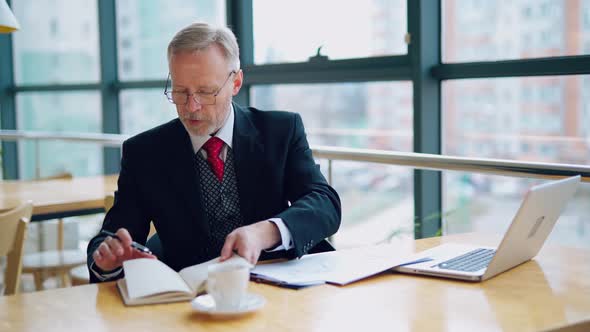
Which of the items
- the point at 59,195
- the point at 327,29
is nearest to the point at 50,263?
the point at 59,195

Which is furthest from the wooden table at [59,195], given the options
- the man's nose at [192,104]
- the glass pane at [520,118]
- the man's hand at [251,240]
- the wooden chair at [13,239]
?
the man's hand at [251,240]

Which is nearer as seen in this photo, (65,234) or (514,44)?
(514,44)

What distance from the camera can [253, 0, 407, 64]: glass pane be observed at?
354 cm

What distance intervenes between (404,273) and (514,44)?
1.72 m

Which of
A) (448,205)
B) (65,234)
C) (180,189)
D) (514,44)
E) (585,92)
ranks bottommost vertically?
(65,234)

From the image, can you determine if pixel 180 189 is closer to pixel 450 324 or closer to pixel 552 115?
pixel 450 324

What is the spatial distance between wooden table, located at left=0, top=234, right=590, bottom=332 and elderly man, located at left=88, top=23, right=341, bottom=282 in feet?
0.98

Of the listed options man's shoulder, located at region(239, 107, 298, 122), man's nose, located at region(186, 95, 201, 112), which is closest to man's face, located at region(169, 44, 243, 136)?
man's nose, located at region(186, 95, 201, 112)

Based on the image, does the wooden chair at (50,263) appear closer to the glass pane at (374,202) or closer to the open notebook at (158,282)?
the glass pane at (374,202)

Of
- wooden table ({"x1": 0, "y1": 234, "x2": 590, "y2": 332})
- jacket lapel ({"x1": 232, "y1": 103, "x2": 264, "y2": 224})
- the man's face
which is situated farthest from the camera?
jacket lapel ({"x1": 232, "y1": 103, "x2": 264, "y2": 224})

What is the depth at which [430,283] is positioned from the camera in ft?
4.89

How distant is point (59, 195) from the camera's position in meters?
3.24

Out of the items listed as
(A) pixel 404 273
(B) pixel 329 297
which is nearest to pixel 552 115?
(A) pixel 404 273

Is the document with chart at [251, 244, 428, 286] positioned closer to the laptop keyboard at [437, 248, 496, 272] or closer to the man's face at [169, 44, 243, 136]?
the laptop keyboard at [437, 248, 496, 272]
